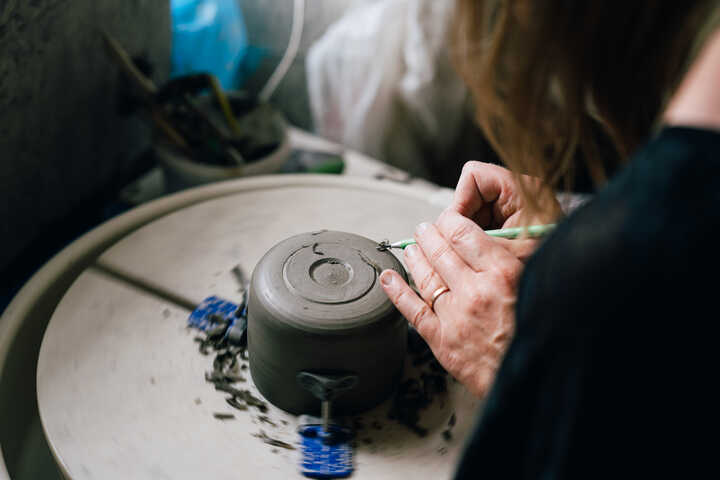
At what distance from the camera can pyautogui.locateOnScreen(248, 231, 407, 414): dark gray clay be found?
26.6 inches

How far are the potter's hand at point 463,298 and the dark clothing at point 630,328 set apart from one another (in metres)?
0.25

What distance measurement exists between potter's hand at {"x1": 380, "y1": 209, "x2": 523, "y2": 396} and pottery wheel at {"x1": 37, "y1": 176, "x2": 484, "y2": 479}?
13cm

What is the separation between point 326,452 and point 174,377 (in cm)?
23

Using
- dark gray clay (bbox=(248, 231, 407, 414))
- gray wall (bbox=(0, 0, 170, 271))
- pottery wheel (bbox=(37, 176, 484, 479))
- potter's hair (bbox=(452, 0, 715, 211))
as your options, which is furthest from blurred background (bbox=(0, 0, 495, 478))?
potter's hair (bbox=(452, 0, 715, 211))

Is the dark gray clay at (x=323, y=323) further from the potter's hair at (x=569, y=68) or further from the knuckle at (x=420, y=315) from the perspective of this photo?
the potter's hair at (x=569, y=68)

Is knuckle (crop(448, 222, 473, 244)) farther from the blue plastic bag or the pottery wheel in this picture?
the blue plastic bag

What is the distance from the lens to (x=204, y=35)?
1.52m

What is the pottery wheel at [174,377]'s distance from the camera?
2.27 feet

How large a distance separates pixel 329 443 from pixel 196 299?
322 mm

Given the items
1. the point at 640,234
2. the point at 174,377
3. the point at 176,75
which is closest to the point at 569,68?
the point at 640,234

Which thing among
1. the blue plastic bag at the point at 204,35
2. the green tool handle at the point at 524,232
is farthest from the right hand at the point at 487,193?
the blue plastic bag at the point at 204,35

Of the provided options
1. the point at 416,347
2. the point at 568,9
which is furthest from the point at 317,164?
the point at 568,9

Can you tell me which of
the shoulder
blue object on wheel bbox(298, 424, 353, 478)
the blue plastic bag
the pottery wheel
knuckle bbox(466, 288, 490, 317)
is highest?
the shoulder

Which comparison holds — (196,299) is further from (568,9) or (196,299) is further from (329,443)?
(568,9)
